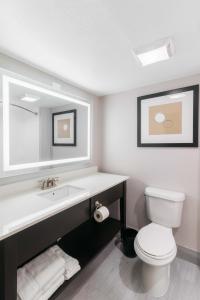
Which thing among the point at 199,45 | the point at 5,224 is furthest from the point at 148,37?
the point at 5,224

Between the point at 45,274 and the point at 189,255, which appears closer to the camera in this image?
the point at 45,274

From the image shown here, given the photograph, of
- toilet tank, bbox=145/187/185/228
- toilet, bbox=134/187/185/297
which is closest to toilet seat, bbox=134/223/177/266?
toilet, bbox=134/187/185/297

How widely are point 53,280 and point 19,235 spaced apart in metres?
0.54

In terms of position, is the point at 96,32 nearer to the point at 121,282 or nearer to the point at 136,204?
the point at 136,204

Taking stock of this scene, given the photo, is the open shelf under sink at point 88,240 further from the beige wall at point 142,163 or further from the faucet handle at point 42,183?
the faucet handle at point 42,183

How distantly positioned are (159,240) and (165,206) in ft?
1.30

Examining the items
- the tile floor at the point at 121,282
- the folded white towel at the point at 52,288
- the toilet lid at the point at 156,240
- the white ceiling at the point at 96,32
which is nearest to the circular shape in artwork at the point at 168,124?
the white ceiling at the point at 96,32

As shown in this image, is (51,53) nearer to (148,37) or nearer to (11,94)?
(11,94)

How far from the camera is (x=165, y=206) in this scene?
1.75m

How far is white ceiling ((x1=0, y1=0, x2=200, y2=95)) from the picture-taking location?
886 millimetres

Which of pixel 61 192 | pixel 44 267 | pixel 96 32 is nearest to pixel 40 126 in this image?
pixel 61 192

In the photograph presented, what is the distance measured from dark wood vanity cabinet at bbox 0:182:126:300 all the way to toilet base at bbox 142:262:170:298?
1.63 feet

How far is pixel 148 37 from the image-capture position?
3.67 feet

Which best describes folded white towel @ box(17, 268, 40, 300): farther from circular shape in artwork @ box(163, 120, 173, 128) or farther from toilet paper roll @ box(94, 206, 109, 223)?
circular shape in artwork @ box(163, 120, 173, 128)
